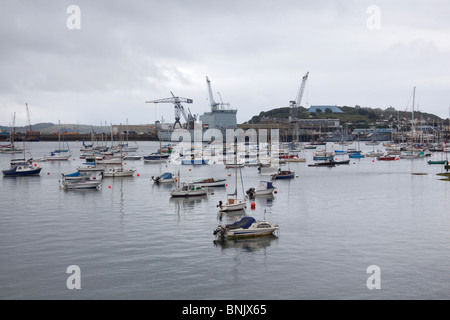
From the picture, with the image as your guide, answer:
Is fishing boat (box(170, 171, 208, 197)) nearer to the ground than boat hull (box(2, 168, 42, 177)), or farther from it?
nearer to the ground

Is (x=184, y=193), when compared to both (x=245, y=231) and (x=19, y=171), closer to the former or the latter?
(x=245, y=231)

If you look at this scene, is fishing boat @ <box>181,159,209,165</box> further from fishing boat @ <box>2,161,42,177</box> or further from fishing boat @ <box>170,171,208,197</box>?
fishing boat @ <box>170,171,208,197</box>

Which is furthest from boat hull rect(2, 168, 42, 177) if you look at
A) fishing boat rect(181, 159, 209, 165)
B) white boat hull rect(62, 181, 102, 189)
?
fishing boat rect(181, 159, 209, 165)

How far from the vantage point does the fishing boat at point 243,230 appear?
3653cm

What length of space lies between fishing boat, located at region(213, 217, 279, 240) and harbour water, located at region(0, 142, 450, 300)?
0.94 m

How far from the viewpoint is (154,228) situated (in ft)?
137

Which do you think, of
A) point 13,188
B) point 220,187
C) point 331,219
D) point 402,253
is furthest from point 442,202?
point 13,188

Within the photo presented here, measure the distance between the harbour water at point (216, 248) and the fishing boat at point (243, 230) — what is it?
0.94m

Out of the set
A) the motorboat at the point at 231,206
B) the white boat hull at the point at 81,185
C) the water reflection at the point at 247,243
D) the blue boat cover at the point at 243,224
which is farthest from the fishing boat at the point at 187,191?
the water reflection at the point at 247,243

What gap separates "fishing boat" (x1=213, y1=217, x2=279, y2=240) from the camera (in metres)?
36.5

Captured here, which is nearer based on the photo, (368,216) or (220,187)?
(368,216)
